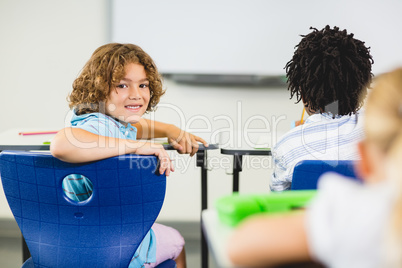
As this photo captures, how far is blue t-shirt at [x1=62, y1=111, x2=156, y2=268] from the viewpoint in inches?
47.4

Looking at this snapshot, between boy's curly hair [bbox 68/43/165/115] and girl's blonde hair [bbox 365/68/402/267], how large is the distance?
3.68 feet

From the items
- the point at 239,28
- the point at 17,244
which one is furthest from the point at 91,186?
the point at 239,28

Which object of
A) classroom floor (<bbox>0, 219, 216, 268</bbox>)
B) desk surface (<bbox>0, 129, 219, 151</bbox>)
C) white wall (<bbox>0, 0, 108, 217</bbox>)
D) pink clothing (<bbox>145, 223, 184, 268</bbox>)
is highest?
white wall (<bbox>0, 0, 108, 217</bbox>)

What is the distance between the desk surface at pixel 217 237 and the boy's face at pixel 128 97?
2.93ft

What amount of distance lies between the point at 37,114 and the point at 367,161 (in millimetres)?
2769

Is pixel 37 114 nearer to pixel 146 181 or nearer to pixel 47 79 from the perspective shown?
pixel 47 79

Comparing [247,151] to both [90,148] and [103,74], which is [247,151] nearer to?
[103,74]

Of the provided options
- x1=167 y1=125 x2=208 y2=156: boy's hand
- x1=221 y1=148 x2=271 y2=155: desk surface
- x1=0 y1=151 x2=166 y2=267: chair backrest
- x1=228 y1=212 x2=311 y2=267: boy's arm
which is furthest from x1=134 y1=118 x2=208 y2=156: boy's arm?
x1=228 y1=212 x2=311 y2=267: boy's arm

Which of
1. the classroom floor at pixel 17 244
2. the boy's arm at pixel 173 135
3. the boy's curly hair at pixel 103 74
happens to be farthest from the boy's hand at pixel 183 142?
the classroom floor at pixel 17 244

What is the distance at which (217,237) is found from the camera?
1.93 ft

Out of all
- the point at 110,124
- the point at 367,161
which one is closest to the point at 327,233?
the point at 367,161

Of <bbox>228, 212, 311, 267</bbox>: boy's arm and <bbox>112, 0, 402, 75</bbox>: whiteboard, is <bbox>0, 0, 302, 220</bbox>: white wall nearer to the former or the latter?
<bbox>112, 0, 402, 75</bbox>: whiteboard

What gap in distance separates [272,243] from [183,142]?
1.22m

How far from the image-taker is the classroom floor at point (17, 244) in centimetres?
239
